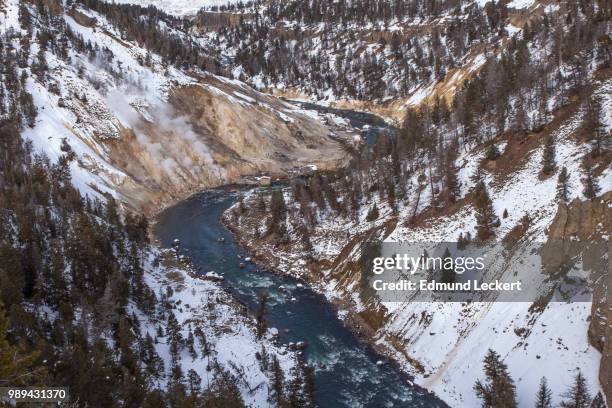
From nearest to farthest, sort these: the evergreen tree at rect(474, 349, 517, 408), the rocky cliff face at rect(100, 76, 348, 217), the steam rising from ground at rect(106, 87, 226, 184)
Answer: the evergreen tree at rect(474, 349, 517, 408) → the rocky cliff face at rect(100, 76, 348, 217) → the steam rising from ground at rect(106, 87, 226, 184)

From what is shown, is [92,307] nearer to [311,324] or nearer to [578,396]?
[311,324]

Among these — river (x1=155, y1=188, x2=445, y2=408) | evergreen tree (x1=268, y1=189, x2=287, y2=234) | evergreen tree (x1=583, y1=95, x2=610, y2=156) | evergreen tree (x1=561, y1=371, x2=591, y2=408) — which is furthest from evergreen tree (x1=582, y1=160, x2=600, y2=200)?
evergreen tree (x1=268, y1=189, x2=287, y2=234)

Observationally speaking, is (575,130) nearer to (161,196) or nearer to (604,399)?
(604,399)

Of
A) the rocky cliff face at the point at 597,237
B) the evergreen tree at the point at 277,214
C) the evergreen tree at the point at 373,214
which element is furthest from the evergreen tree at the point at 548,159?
the evergreen tree at the point at 277,214

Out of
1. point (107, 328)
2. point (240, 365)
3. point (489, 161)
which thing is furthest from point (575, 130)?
point (107, 328)

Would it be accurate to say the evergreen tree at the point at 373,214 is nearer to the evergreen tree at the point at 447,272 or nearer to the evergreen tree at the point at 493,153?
the evergreen tree at the point at 493,153

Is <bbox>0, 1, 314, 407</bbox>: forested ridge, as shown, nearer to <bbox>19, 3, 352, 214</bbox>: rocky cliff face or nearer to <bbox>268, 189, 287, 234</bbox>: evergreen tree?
<bbox>19, 3, 352, 214</bbox>: rocky cliff face
